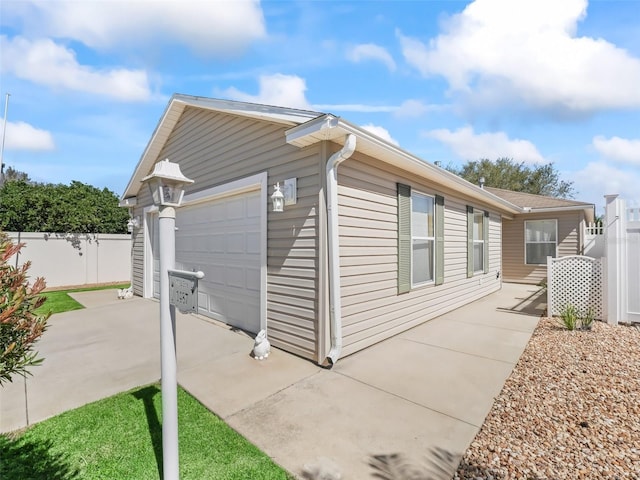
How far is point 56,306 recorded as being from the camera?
751 centimetres

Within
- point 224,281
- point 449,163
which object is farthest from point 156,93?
point 449,163

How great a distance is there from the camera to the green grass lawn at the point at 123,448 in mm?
2012

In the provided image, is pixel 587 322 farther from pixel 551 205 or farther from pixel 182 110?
pixel 182 110

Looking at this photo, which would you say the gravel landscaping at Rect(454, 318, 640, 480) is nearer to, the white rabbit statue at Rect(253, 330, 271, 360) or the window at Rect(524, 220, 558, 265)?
the white rabbit statue at Rect(253, 330, 271, 360)

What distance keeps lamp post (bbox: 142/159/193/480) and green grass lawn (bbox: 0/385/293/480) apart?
0.91ft

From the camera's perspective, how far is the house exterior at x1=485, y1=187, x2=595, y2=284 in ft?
34.1

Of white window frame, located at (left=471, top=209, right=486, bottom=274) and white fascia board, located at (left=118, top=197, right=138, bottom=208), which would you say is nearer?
white window frame, located at (left=471, top=209, right=486, bottom=274)

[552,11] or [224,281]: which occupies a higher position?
[552,11]

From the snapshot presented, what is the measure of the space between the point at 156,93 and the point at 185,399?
6429 millimetres

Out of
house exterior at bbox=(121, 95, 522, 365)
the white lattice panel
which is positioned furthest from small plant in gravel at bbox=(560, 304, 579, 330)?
house exterior at bbox=(121, 95, 522, 365)

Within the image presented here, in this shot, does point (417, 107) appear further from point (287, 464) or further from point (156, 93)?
point (287, 464)

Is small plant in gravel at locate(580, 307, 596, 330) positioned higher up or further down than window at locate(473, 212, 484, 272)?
further down

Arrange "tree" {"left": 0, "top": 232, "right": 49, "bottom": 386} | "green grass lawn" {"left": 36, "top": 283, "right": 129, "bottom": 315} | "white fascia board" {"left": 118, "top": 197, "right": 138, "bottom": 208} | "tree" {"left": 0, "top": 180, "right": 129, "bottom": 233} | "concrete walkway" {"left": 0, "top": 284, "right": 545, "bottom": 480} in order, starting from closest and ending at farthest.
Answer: "tree" {"left": 0, "top": 232, "right": 49, "bottom": 386} → "concrete walkway" {"left": 0, "top": 284, "right": 545, "bottom": 480} → "green grass lawn" {"left": 36, "top": 283, "right": 129, "bottom": 315} → "white fascia board" {"left": 118, "top": 197, "right": 138, "bottom": 208} → "tree" {"left": 0, "top": 180, "right": 129, "bottom": 233}

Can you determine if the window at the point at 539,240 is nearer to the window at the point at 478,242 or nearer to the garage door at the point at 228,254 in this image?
the window at the point at 478,242
